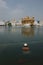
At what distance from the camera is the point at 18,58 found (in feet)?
63.9

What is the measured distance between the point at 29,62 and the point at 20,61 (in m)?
1.23

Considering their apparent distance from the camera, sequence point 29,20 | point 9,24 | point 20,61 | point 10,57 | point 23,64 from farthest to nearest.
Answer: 1. point 9,24
2. point 29,20
3. point 10,57
4. point 20,61
5. point 23,64

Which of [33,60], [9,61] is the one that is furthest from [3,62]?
[33,60]

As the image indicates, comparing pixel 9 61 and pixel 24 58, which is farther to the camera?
pixel 24 58

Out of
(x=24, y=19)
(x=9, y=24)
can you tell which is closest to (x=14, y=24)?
(x=9, y=24)

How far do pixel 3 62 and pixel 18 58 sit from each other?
96.1 inches

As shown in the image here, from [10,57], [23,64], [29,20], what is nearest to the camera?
[23,64]

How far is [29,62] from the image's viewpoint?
58.3 ft

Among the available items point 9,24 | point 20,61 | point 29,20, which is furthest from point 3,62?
point 9,24

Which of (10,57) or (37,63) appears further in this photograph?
(10,57)

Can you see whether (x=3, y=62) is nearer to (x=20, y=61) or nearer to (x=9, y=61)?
(x=9, y=61)

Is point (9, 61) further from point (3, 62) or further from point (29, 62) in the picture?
point (29, 62)

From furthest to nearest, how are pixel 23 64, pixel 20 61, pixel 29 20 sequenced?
pixel 29 20
pixel 20 61
pixel 23 64

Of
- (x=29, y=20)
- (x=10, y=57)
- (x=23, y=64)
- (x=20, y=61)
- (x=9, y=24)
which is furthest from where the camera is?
(x=9, y=24)
